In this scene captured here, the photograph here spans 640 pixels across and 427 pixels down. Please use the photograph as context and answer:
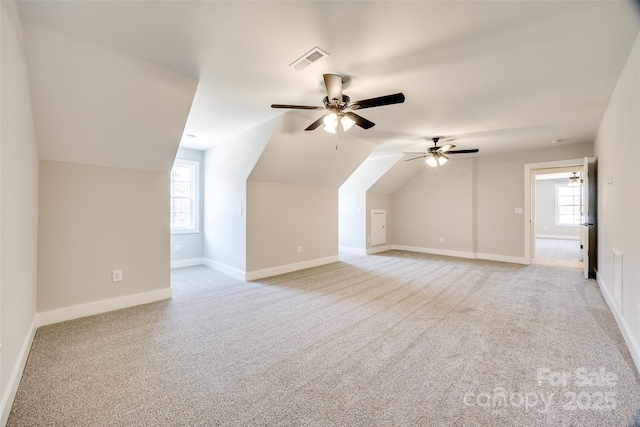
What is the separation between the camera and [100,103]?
248 centimetres

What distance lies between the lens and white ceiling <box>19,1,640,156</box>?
173cm

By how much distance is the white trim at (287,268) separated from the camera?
14.1ft

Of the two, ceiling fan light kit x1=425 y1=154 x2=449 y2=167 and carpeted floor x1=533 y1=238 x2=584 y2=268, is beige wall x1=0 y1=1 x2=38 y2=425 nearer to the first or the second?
ceiling fan light kit x1=425 y1=154 x2=449 y2=167

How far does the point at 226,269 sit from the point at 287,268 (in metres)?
1.08

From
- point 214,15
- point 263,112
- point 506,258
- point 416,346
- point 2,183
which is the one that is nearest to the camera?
point 2,183

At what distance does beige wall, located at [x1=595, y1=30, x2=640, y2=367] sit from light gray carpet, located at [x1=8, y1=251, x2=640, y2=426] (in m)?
0.32

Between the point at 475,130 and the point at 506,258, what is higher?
the point at 475,130

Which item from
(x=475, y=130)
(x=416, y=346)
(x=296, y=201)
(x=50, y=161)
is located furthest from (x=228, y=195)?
(x=475, y=130)

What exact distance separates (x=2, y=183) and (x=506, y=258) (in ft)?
24.5

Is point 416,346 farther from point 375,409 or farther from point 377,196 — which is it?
point 377,196

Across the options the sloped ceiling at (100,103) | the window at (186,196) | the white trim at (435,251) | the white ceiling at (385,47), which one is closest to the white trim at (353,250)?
the white trim at (435,251)

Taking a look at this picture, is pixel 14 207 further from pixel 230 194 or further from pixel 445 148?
pixel 445 148

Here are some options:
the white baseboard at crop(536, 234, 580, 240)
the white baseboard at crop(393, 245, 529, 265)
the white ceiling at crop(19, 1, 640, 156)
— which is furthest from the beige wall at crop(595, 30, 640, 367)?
the white baseboard at crop(536, 234, 580, 240)

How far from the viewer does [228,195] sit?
4672mm
